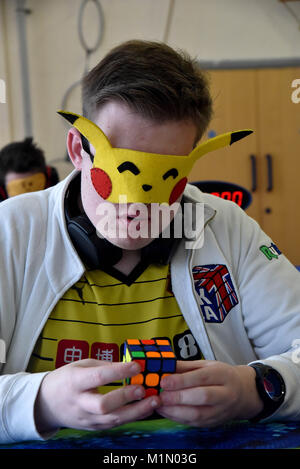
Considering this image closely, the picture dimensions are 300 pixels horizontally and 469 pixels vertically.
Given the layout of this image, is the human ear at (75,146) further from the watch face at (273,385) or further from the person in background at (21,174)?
the person in background at (21,174)

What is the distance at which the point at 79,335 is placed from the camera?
32.1 inches

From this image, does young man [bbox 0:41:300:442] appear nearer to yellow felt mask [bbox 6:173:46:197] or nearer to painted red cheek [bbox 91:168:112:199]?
painted red cheek [bbox 91:168:112:199]

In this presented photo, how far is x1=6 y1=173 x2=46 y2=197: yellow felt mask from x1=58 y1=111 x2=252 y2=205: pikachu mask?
1146 millimetres

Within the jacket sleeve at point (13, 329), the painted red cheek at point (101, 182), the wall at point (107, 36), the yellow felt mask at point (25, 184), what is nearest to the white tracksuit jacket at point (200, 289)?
the jacket sleeve at point (13, 329)

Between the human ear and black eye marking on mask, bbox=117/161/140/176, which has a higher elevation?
the human ear

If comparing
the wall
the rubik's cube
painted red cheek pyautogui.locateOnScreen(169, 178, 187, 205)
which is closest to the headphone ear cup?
painted red cheek pyautogui.locateOnScreen(169, 178, 187, 205)

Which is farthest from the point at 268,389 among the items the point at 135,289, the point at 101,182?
the point at 101,182

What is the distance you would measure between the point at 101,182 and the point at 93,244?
10 centimetres

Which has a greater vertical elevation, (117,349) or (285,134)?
(285,134)

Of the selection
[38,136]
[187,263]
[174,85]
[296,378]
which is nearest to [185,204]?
[187,263]

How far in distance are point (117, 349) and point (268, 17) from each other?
126 inches

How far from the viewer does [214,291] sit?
889 millimetres

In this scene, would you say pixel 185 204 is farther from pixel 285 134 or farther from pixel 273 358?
pixel 285 134

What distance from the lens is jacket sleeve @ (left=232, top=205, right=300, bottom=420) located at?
0.87 metres
